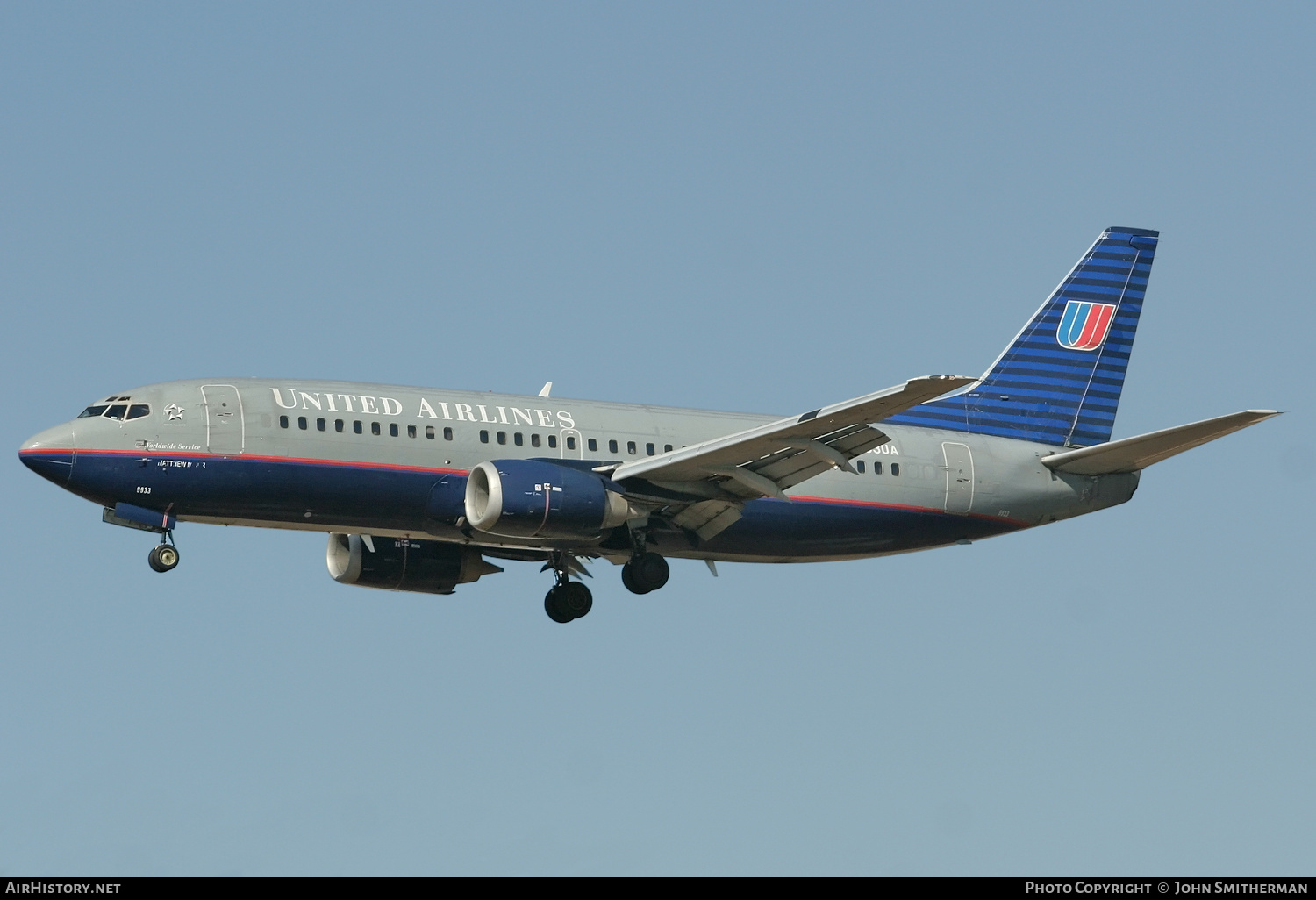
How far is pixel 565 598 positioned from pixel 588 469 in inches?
164

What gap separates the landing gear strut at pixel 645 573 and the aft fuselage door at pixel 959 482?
7236 millimetres

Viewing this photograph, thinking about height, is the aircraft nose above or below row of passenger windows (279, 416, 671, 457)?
below

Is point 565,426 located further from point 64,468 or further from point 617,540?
point 64,468

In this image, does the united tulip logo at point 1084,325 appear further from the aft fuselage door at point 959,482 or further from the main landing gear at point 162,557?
the main landing gear at point 162,557

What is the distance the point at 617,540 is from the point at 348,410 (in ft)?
21.1

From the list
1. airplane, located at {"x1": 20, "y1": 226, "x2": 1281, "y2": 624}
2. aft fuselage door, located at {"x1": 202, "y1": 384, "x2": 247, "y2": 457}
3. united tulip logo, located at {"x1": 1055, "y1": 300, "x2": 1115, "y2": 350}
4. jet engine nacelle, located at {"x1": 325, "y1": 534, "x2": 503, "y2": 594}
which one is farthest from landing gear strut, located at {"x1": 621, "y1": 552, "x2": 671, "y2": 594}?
united tulip logo, located at {"x1": 1055, "y1": 300, "x2": 1115, "y2": 350}

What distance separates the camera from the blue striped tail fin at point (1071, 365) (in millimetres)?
48281

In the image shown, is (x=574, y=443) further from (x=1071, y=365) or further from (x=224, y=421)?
(x=1071, y=365)

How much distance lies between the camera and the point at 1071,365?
1951 inches

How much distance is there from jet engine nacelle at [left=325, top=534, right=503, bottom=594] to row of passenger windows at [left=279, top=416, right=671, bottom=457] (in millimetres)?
4814

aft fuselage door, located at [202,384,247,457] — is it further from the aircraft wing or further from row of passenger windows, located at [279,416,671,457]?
the aircraft wing

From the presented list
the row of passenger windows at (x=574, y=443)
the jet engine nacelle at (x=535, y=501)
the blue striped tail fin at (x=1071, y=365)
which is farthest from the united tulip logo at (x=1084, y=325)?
the jet engine nacelle at (x=535, y=501)

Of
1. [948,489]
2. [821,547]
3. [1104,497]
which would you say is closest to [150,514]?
[821,547]

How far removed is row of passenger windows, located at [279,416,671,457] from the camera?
134 ft
